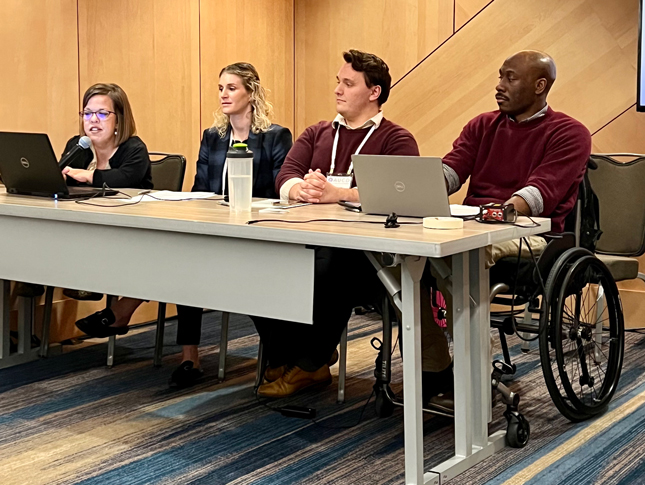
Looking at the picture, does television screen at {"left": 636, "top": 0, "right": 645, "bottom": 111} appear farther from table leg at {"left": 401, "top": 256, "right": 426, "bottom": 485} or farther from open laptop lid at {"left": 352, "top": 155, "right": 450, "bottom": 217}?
table leg at {"left": 401, "top": 256, "right": 426, "bottom": 485}

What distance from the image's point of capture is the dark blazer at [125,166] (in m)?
3.54

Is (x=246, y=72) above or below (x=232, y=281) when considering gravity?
above

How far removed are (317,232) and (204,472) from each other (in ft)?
2.69

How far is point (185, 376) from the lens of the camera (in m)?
3.38

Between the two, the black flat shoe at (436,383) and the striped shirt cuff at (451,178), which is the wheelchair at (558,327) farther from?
the striped shirt cuff at (451,178)

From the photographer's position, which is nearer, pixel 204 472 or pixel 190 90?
pixel 204 472

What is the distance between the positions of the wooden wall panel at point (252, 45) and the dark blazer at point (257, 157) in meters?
→ 1.21

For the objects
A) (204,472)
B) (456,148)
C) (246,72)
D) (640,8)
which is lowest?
(204,472)

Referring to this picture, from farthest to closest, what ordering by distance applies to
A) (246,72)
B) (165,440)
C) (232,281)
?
(246,72)
(165,440)
(232,281)

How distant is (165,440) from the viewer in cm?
274

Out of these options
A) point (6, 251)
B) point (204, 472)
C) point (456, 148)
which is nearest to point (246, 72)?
point (456, 148)

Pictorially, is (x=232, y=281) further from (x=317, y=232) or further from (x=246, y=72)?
(x=246, y=72)

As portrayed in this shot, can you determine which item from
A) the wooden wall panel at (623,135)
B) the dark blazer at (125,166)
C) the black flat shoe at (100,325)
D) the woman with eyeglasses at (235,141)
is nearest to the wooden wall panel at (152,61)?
the dark blazer at (125,166)

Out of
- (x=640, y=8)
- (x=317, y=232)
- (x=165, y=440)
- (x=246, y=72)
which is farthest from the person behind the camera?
(x=640, y=8)
